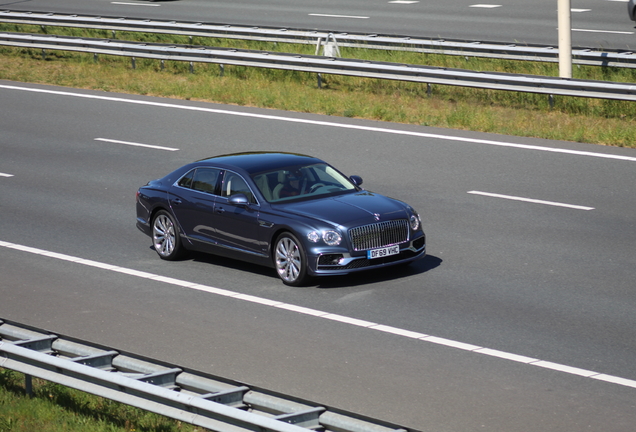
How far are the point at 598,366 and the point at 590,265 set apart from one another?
135 inches

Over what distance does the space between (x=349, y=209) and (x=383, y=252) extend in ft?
2.20

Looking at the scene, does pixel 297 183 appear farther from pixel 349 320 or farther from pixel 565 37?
pixel 565 37

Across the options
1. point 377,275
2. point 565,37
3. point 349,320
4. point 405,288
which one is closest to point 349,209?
point 377,275

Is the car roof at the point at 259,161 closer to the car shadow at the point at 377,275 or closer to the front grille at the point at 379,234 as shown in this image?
the car shadow at the point at 377,275

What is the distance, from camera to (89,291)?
12.0m

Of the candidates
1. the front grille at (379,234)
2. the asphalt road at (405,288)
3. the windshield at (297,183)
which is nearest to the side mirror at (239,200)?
the windshield at (297,183)

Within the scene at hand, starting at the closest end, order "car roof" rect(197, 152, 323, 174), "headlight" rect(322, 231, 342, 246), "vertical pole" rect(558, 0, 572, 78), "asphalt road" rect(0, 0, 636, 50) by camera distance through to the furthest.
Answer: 1. "headlight" rect(322, 231, 342, 246)
2. "car roof" rect(197, 152, 323, 174)
3. "vertical pole" rect(558, 0, 572, 78)
4. "asphalt road" rect(0, 0, 636, 50)

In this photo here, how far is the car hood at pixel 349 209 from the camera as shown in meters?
11.7

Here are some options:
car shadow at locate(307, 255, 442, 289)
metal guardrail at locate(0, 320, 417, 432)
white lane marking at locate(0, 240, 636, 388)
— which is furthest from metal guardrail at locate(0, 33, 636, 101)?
metal guardrail at locate(0, 320, 417, 432)

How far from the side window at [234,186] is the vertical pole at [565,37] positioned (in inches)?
432

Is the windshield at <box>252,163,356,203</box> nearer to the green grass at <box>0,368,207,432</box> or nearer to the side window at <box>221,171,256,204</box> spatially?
the side window at <box>221,171,256,204</box>

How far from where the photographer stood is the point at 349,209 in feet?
39.3

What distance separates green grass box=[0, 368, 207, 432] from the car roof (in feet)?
15.7

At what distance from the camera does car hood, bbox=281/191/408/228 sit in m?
11.7
